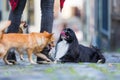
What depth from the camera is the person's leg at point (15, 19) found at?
9.51 meters

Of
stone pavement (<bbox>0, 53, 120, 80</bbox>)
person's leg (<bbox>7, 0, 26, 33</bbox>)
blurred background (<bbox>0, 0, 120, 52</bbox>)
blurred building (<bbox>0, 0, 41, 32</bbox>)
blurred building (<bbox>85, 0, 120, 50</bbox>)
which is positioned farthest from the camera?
blurred building (<bbox>0, 0, 41, 32</bbox>)

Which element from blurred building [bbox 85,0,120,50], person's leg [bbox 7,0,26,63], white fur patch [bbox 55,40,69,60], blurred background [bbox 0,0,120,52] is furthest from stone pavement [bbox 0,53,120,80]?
blurred background [bbox 0,0,120,52]

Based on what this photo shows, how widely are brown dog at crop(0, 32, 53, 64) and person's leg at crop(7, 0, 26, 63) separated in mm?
250

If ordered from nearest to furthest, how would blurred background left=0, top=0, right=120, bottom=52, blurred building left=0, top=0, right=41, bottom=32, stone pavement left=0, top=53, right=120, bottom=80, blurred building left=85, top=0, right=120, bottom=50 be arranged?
stone pavement left=0, top=53, right=120, bottom=80
blurred building left=85, top=0, right=120, bottom=50
blurred background left=0, top=0, right=120, bottom=52
blurred building left=0, top=0, right=41, bottom=32

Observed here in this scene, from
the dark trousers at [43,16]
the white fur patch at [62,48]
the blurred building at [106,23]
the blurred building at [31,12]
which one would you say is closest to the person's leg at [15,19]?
the dark trousers at [43,16]

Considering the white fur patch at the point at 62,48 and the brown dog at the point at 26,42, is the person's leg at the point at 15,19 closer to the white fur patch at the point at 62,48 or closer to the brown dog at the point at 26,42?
the brown dog at the point at 26,42

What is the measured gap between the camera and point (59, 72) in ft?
26.4

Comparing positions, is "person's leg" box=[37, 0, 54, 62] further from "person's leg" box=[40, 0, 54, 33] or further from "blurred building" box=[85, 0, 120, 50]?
"blurred building" box=[85, 0, 120, 50]

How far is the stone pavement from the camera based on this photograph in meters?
7.55

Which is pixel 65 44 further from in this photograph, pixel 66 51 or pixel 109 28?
pixel 109 28

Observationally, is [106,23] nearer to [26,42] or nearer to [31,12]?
[31,12]

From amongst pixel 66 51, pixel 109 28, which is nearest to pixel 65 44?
pixel 66 51

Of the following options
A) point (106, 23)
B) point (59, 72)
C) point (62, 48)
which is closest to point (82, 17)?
point (106, 23)

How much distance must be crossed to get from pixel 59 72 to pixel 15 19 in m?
1.73
